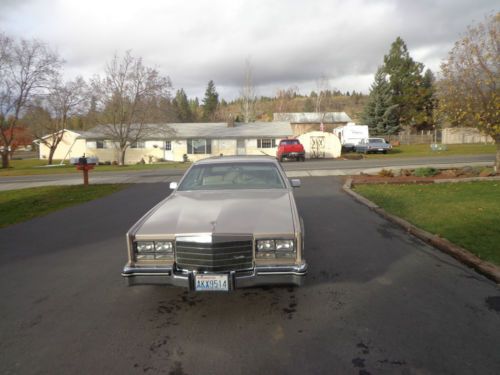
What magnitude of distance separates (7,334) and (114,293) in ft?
3.75

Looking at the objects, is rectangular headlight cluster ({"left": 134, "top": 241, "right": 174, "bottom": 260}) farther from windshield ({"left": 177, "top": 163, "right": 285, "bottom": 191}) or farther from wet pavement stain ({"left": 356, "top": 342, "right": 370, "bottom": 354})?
wet pavement stain ({"left": 356, "top": 342, "right": 370, "bottom": 354})

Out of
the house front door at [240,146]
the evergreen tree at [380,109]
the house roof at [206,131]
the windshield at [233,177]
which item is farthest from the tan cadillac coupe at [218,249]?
the evergreen tree at [380,109]

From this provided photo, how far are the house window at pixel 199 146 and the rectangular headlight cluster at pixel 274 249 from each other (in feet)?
116

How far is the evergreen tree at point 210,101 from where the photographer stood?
101625 mm

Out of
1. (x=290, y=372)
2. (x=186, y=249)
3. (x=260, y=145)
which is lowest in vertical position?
(x=290, y=372)

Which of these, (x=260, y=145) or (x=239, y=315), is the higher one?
(x=260, y=145)

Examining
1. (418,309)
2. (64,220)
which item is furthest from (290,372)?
(64,220)

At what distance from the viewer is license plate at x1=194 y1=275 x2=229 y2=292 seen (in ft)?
11.1

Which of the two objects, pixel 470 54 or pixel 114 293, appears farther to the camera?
pixel 470 54

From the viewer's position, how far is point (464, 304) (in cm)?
376

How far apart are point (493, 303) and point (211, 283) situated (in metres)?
3.04

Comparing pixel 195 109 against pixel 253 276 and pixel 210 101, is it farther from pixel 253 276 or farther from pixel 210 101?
pixel 253 276

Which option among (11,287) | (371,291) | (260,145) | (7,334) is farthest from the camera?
(260,145)

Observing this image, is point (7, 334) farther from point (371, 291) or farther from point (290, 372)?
point (371, 291)
